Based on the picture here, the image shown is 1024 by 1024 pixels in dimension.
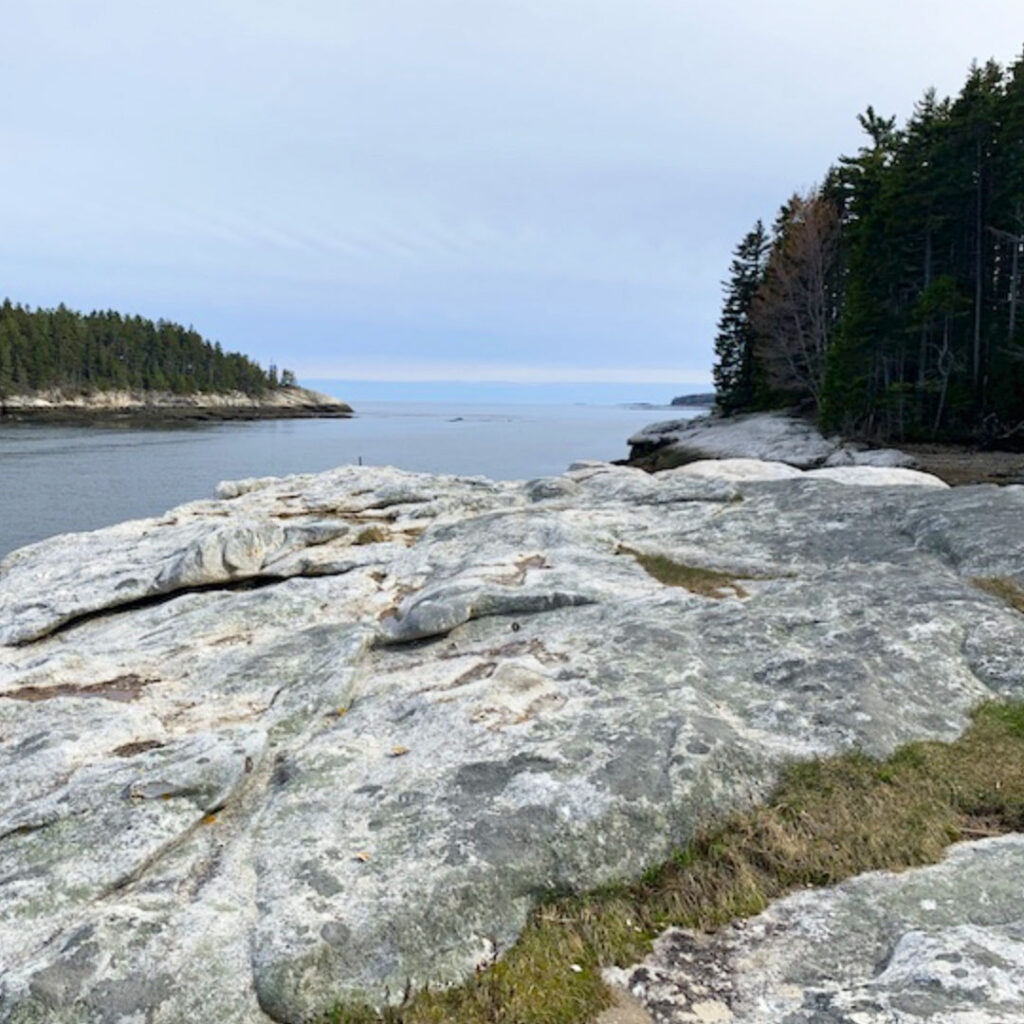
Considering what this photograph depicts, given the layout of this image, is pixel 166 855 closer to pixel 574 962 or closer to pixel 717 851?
A: pixel 574 962

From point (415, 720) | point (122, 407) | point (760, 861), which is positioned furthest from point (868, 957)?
point (122, 407)

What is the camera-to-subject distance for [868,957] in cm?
518

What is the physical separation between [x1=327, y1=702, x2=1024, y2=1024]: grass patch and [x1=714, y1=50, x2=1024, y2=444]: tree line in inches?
1661

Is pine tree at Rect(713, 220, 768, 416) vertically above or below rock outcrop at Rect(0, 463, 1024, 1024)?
above

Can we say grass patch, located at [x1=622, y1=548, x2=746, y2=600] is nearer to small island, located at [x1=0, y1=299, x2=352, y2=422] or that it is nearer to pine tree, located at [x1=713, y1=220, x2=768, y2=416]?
pine tree, located at [x1=713, y1=220, x2=768, y2=416]

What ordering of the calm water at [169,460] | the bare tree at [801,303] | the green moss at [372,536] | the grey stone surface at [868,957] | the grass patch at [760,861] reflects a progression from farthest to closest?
the bare tree at [801,303] < the calm water at [169,460] < the green moss at [372,536] < the grass patch at [760,861] < the grey stone surface at [868,957]

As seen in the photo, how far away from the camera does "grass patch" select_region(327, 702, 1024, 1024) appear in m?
5.16

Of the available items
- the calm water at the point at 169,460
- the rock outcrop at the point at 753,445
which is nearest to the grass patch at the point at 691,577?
the rock outcrop at the point at 753,445

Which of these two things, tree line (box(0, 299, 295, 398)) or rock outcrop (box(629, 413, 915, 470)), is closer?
rock outcrop (box(629, 413, 915, 470))

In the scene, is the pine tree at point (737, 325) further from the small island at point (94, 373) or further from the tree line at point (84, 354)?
the tree line at point (84, 354)

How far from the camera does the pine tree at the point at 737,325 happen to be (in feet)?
257

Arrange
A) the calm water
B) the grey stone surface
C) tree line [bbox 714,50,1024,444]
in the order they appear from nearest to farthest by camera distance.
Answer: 1. the grey stone surface
2. tree line [bbox 714,50,1024,444]
3. the calm water

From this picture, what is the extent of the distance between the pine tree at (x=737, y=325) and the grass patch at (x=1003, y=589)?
68828mm

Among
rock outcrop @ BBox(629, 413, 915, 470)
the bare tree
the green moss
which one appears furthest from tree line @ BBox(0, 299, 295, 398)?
the green moss
